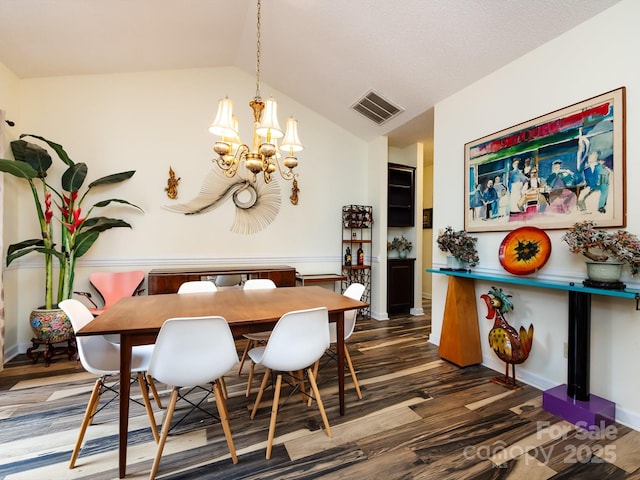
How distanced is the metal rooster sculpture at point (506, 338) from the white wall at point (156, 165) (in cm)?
251

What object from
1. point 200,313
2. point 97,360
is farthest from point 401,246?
point 97,360

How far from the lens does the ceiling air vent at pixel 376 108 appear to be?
365 centimetres

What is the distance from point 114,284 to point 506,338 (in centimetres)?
403

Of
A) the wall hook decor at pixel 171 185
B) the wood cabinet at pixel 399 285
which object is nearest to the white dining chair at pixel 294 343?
the wall hook decor at pixel 171 185

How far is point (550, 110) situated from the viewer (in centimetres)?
233

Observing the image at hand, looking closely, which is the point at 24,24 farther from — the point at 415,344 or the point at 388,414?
the point at 415,344

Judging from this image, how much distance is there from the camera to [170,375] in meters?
1.49

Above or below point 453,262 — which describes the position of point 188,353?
below

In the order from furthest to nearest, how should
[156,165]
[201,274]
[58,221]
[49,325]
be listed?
1. [156,165]
2. [201,274]
3. [58,221]
4. [49,325]

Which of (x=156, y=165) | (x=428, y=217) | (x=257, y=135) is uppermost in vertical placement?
(x=156, y=165)

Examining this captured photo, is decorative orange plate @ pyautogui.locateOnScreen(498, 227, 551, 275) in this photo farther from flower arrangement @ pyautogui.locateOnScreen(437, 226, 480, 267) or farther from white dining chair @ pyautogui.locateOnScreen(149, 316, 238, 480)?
white dining chair @ pyautogui.locateOnScreen(149, 316, 238, 480)

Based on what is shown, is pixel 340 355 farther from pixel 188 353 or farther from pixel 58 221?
pixel 58 221

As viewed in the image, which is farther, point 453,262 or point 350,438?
point 453,262

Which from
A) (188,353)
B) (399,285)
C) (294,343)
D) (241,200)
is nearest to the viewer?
(188,353)
